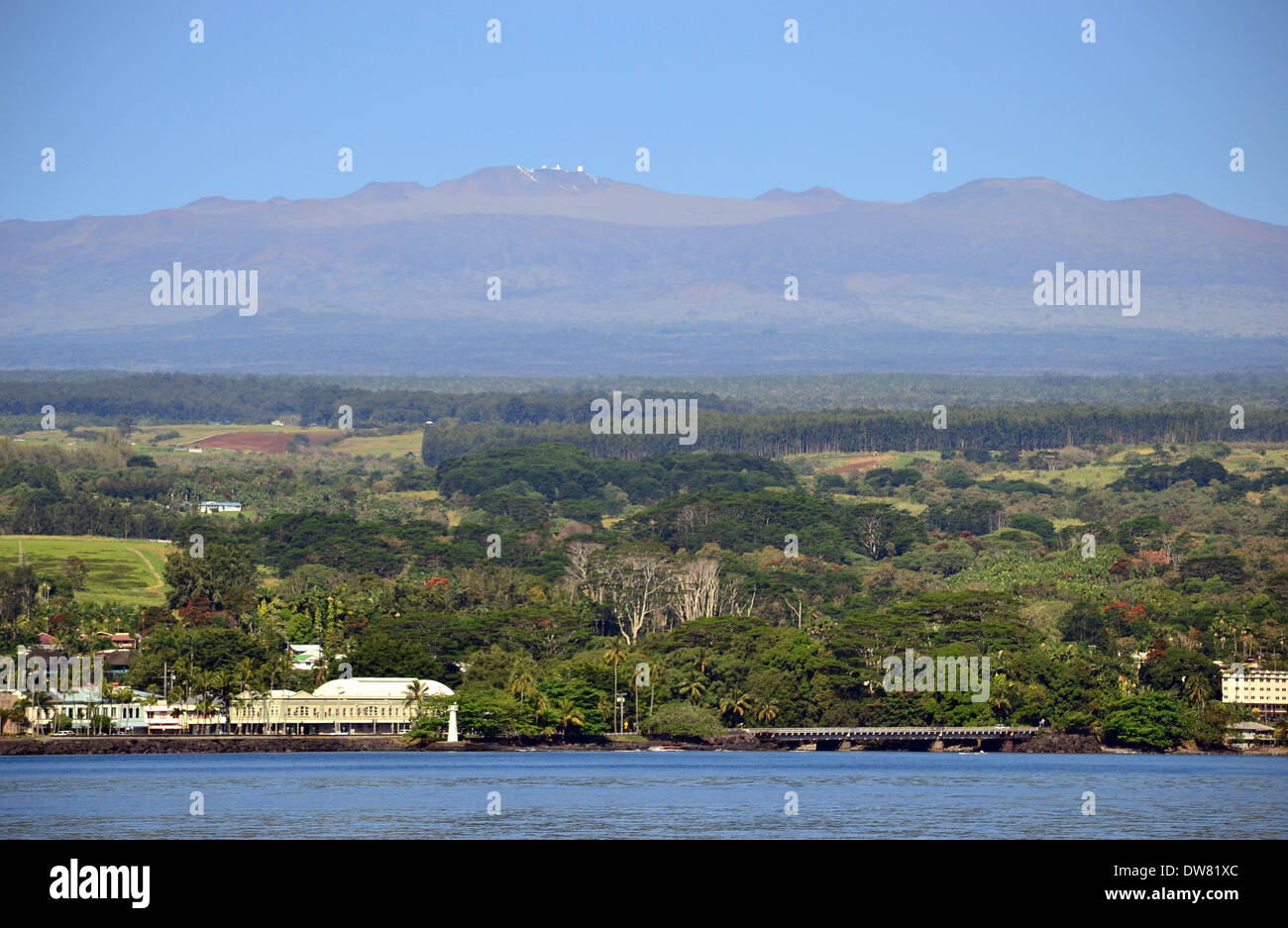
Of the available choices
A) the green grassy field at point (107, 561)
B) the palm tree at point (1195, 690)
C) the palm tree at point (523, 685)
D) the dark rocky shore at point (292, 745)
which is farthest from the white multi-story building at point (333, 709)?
the palm tree at point (1195, 690)

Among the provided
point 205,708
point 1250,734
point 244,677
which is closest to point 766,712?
point 1250,734

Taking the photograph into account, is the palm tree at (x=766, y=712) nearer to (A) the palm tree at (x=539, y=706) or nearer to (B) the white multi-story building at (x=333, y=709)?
(A) the palm tree at (x=539, y=706)

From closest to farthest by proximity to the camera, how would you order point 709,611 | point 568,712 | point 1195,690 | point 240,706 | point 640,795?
1. point 640,795
2. point 568,712
3. point 1195,690
4. point 240,706
5. point 709,611

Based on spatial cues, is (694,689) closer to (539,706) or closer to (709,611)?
(539,706)

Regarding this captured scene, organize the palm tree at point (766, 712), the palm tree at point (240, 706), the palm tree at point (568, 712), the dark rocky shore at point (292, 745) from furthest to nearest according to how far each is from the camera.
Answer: the palm tree at point (240, 706), the palm tree at point (766, 712), the palm tree at point (568, 712), the dark rocky shore at point (292, 745)
